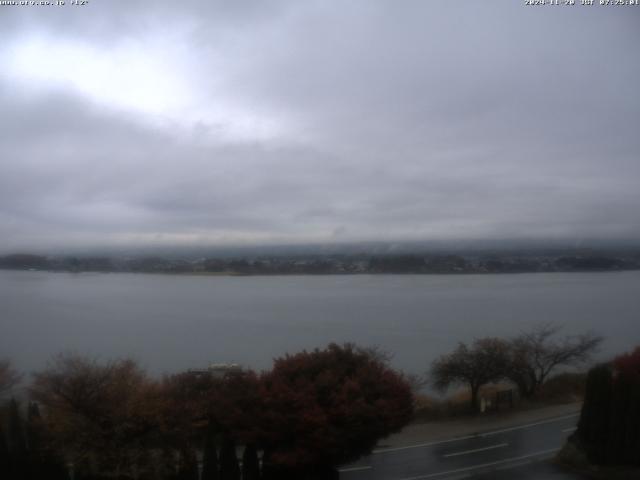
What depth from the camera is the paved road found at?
32.5 feet

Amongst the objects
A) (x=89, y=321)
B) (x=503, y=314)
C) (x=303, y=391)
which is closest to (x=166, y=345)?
(x=89, y=321)

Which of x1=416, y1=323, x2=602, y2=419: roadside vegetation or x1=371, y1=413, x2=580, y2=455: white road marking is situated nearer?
x1=371, y1=413, x2=580, y2=455: white road marking

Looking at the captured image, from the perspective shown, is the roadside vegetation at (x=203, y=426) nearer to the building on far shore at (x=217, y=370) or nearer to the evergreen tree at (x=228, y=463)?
the evergreen tree at (x=228, y=463)

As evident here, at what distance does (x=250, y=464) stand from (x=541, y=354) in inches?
376

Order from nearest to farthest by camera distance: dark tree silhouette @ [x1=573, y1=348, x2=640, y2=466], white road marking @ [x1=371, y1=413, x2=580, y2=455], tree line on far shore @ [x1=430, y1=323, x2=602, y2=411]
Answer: dark tree silhouette @ [x1=573, y1=348, x2=640, y2=466] → white road marking @ [x1=371, y1=413, x2=580, y2=455] → tree line on far shore @ [x1=430, y1=323, x2=602, y2=411]

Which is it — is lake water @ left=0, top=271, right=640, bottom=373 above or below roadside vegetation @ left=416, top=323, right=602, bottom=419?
above

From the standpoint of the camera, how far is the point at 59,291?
640 inches

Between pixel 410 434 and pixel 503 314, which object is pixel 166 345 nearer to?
pixel 410 434

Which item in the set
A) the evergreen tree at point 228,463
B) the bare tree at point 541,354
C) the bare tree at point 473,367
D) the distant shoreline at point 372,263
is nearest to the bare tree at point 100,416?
the evergreen tree at point 228,463

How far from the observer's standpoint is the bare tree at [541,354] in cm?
1448

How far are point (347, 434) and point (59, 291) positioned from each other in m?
10.9

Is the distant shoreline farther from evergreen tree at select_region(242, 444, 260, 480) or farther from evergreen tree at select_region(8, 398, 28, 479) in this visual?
evergreen tree at select_region(242, 444, 260, 480)

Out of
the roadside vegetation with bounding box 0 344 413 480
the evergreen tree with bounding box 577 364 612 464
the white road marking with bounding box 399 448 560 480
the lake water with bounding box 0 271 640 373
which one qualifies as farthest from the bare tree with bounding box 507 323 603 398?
the roadside vegetation with bounding box 0 344 413 480

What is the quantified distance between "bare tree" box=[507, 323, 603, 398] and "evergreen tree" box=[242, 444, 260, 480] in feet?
25.5
